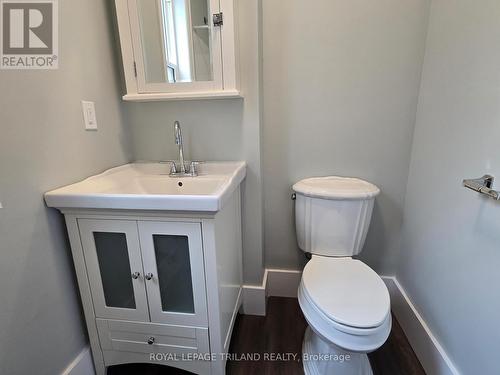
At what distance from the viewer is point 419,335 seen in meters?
1.24

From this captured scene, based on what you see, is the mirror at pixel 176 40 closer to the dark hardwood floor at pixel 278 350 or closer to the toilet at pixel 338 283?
the toilet at pixel 338 283

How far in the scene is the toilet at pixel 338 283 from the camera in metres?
0.91

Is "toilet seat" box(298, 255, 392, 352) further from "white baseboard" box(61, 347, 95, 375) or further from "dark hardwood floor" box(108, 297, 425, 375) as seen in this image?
"white baseboard" box(61, 347, 95, 375)

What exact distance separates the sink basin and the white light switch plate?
0.21 metres

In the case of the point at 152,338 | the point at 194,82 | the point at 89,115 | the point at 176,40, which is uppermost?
the point at 176,40

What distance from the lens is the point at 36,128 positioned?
871 mm

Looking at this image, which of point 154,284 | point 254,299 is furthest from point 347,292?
point 154,284

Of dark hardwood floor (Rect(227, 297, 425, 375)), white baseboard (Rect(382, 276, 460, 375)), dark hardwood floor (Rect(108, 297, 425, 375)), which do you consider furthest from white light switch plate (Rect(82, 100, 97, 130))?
white baseboard (Rect(382, 276, 460, 375))

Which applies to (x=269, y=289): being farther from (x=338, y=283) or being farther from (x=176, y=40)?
(x=176, y=40)

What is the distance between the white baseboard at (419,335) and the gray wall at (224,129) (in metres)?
0.84

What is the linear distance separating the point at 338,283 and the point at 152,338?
2.60ft

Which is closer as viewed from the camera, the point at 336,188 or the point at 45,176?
the point at 45,176

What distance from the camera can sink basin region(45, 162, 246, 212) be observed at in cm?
83

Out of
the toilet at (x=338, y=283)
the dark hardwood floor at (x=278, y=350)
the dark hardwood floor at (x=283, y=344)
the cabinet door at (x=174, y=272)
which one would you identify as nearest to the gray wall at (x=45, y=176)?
the cabinet door at (x=174, y=272)
